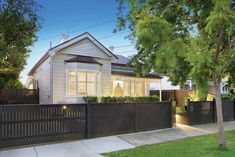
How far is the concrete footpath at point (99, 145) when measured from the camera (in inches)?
279

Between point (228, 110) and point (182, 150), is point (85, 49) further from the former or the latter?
point (182, 150)

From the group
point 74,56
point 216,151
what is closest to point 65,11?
point 74,56

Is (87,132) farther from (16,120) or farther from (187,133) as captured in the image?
(187,133)

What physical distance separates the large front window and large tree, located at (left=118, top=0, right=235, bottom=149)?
753 centimetres

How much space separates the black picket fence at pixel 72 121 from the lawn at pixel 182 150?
2.07m

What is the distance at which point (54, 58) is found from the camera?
14.9 m

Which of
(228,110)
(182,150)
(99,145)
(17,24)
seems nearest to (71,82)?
(17,24)

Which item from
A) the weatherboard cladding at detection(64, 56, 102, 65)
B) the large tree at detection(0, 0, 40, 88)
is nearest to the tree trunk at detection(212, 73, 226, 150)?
the large tree at detection(0, 0, 40, 88)

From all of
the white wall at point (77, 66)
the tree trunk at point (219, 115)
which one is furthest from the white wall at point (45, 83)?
the tree trunk at point (219, 115)

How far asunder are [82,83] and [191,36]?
9223mm

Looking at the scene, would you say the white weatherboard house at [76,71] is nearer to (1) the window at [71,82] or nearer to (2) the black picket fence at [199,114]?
(1) the window at [71,82]

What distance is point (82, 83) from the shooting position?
50.4ft

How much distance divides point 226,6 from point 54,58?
10905mm

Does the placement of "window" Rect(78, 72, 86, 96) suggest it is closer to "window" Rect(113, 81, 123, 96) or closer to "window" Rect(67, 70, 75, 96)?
"window" Rect(67, 70, 75, 96)
